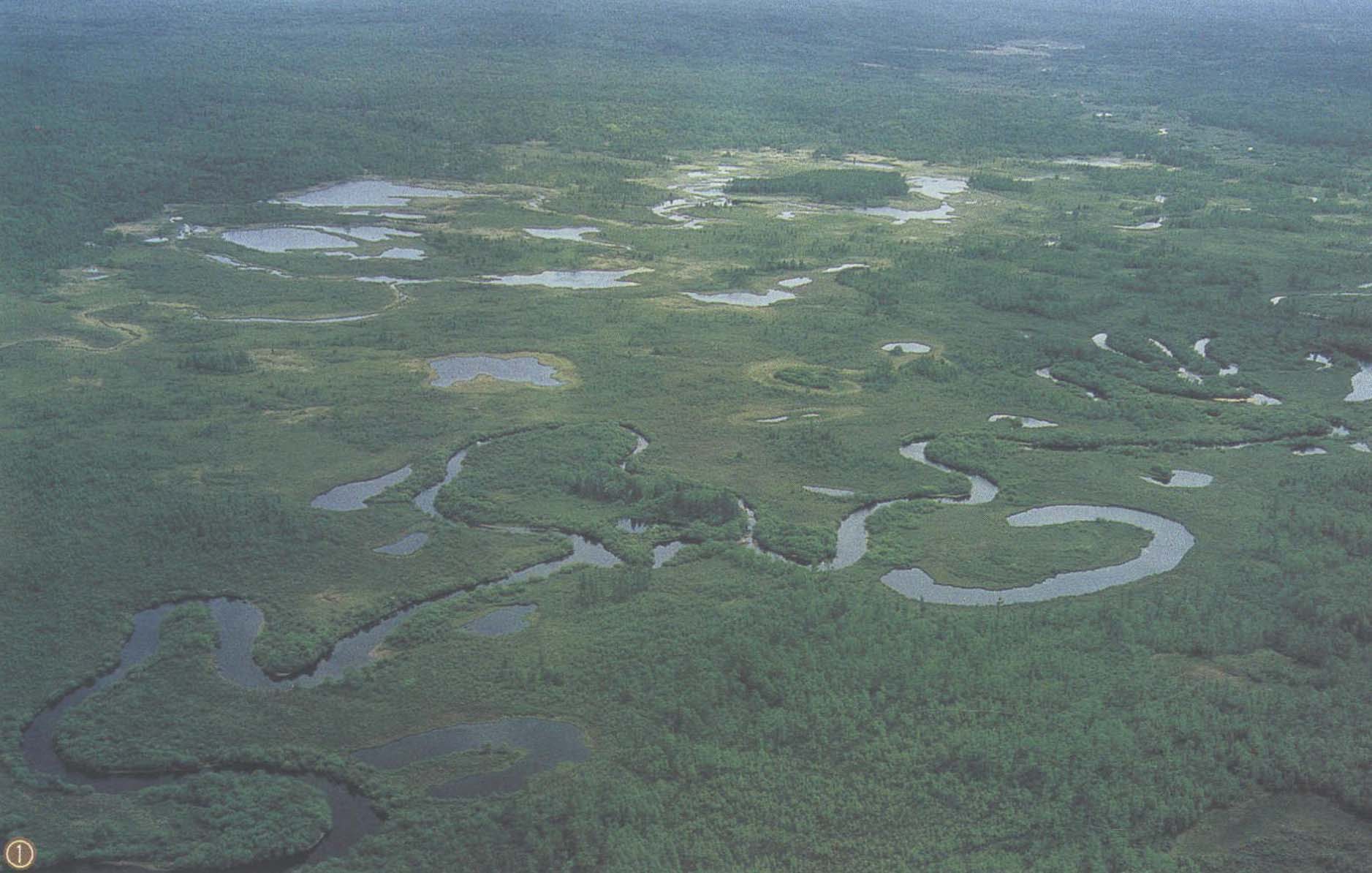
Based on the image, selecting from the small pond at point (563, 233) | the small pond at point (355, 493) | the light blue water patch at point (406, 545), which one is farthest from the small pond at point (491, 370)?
the small pond at point (563, 233)

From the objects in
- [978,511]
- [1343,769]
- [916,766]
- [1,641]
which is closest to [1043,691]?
[916,766]

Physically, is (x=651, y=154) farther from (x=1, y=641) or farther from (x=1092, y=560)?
(x=1, y=641)

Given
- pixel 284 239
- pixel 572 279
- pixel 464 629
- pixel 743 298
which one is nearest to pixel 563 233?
pixel 572 279

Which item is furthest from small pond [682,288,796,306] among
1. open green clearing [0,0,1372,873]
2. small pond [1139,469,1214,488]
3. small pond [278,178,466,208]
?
small pond [278,178,466,208]

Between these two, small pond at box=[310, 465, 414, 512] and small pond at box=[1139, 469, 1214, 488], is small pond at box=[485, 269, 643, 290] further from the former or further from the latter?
small pond at box=[1139, 469, 1214, 488]

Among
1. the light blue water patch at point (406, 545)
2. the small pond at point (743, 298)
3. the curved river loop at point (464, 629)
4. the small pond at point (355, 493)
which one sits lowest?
the curved river loop at point (464, 629)

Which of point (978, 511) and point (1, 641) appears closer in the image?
point (1, 641)

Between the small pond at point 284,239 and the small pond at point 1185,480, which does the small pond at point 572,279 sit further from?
the small pond at point 1185,480

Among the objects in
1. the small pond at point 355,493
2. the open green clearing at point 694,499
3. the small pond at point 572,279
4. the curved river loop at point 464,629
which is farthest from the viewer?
the small pond at point 572,279
